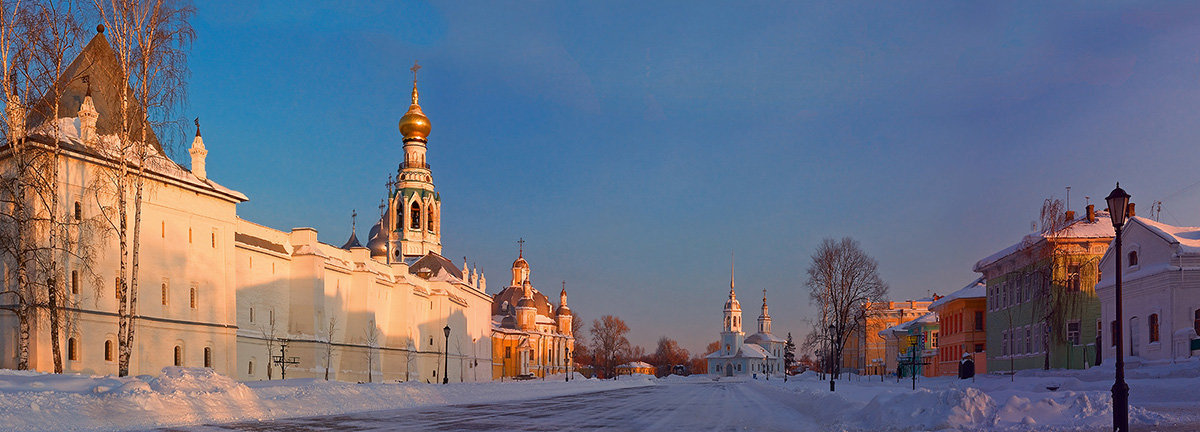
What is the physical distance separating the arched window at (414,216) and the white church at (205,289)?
25197 millimetres

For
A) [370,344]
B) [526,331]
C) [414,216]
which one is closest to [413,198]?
[414,216]

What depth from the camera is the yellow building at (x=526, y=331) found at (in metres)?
109

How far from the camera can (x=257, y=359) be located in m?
43.7

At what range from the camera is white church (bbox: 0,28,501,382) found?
1235 inches

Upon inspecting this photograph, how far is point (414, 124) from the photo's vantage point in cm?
9344

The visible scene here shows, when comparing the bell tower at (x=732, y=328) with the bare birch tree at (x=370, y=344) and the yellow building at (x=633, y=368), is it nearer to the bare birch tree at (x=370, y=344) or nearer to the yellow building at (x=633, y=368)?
the yellow building at (x=633, y=368)

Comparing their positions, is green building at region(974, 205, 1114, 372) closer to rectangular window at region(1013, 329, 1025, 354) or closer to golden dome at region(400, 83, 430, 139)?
rectangular window at region(1013, 329, 1025, 354)

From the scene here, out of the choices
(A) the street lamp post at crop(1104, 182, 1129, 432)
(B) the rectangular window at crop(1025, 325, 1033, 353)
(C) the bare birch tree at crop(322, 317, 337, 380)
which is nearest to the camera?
(A) the street lamp post at crop(1104, 182, 1129, 432)

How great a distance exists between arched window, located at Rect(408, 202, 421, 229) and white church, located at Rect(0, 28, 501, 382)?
25.2m

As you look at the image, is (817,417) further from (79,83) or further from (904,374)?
(904,374)

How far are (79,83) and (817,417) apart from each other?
102 ft

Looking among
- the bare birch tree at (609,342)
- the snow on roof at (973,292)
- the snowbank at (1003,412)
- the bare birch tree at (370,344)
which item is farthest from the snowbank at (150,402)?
the bare birch tree at (609,342)

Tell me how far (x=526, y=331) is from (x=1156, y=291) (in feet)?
289

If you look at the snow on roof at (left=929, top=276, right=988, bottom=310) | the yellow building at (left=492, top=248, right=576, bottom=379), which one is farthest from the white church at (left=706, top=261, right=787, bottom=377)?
the snow on roof at (left=929, top=276, right=988, bottom=310)
